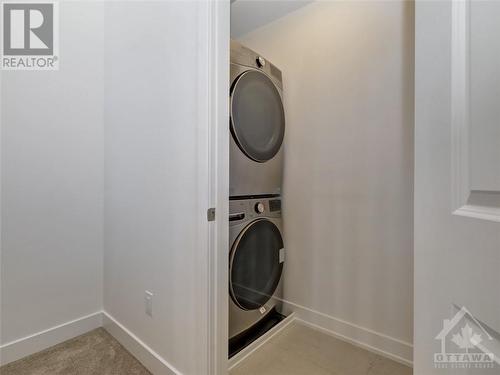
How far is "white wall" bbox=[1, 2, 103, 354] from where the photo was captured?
51.8 inches

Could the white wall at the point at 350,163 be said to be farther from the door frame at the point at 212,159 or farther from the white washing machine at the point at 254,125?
the door frame at the point at 212,159

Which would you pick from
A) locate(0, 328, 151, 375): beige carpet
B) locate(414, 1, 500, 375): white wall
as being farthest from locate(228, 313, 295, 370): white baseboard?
locate(414, 1, 500, 375): white wall

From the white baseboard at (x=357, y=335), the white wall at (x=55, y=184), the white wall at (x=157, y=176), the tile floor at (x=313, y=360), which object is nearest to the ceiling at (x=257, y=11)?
the white wall at (x=157, y=176)

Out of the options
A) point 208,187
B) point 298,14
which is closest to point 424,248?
point 208,187

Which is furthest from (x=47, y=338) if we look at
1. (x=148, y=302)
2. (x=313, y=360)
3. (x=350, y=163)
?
(x=350, y=163)

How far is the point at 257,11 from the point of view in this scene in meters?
1.87

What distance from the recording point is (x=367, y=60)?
1.50m

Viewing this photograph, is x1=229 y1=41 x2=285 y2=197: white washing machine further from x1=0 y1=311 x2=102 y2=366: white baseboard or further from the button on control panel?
x1=0 y1=311 x2=102 y2=366: white baseboard

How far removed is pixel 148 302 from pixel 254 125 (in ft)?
3.76

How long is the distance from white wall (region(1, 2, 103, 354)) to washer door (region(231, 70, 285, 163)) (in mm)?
962

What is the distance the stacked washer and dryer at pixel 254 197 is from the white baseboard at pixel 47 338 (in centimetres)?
94

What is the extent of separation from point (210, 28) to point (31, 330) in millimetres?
1833

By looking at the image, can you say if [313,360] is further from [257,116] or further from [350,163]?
[257,116]

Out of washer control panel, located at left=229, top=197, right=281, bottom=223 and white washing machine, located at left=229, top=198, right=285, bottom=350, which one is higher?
washer control panel, located at left=229, top=197, right=281, bottom=223
